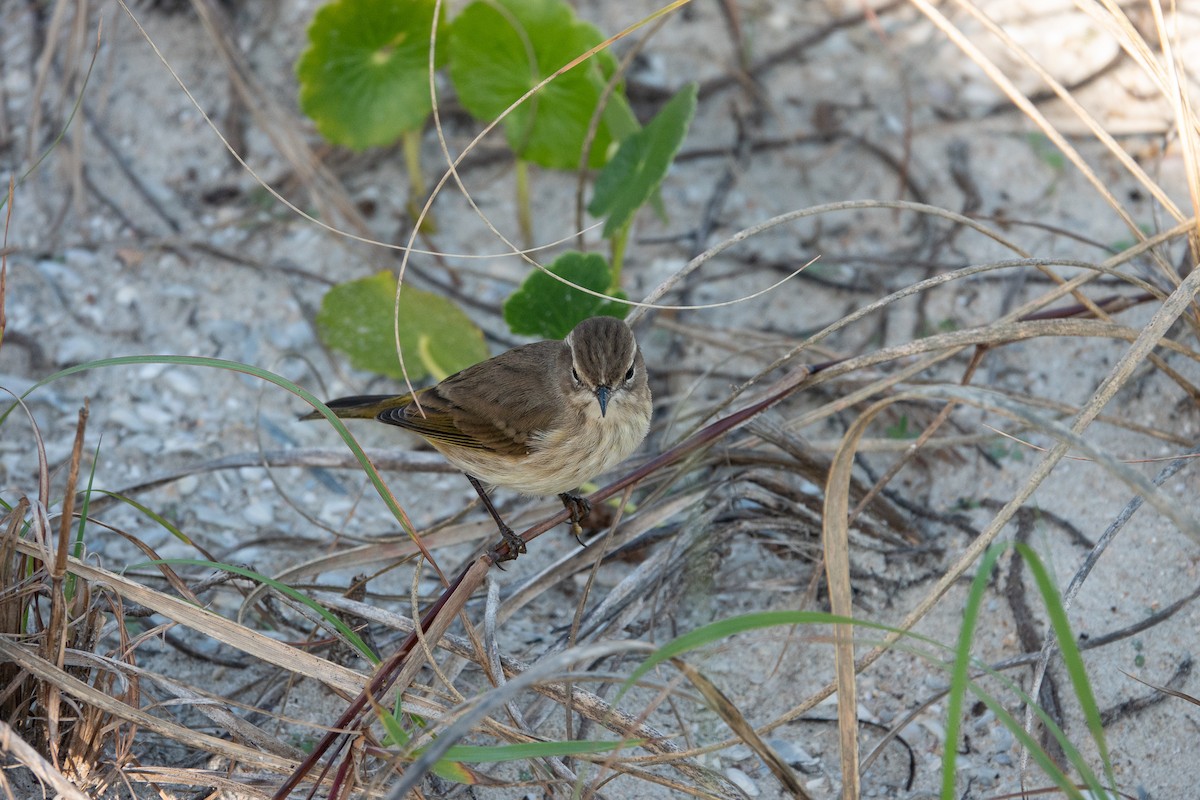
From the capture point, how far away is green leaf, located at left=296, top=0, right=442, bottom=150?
475 cm

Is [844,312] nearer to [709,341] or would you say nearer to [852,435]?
[709,341]

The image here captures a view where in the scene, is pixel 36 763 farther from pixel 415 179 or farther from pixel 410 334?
pixel 415 179

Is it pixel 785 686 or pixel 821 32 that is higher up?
pixel 821 32

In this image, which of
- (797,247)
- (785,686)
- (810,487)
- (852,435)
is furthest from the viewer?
(797,247)

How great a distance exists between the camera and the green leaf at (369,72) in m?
4.75

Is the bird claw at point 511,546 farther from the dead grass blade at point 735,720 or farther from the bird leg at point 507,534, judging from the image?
the dead grass blade at point 735,720

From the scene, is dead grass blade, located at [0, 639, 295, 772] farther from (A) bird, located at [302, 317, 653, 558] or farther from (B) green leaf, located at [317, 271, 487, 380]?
(B) green leaf, located at [317, 271, 487, 380]

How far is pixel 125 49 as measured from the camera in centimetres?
561

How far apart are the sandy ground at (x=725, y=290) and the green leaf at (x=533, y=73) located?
511mm

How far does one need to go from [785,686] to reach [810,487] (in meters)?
0.87

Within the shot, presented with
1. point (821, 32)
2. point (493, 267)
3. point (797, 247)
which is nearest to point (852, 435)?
point (797, 247)

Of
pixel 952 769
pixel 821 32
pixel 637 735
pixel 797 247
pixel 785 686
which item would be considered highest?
pixel 821 32

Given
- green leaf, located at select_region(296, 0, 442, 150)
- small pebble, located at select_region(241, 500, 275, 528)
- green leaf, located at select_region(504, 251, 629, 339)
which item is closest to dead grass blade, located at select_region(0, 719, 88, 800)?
small pebble, located at select_region(241, 500, 275, 528)

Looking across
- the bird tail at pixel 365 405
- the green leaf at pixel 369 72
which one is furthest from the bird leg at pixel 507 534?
the green leaf at pixel 369 72
